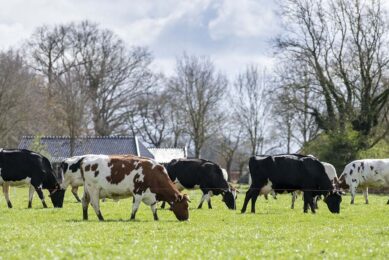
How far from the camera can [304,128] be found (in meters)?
74.6

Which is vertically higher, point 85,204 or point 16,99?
point 16,99

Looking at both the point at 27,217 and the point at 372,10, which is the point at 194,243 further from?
the point at 372,10

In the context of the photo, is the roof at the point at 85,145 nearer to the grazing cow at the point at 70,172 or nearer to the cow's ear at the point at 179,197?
the grazing cow at the point at 70,172

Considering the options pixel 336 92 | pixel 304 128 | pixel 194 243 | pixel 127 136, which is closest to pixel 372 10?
pixel 336 92

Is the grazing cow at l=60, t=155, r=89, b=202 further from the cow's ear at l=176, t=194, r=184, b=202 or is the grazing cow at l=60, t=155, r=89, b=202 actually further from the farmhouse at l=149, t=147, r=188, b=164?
the farmhouse at l=149, t=147, r=188, b=164

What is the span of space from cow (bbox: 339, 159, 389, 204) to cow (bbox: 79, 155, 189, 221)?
16302 millimetres

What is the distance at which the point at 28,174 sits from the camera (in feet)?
94.3

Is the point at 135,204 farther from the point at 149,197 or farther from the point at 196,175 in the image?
the point at 196,175

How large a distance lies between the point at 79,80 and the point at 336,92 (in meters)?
34.1

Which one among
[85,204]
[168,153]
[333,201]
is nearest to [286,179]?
[333,201]

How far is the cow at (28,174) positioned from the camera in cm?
2830

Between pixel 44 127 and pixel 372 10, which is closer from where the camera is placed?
pixel 372 10

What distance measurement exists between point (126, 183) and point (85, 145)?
56811 mm

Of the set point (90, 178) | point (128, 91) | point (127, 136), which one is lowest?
point (90, 178)
